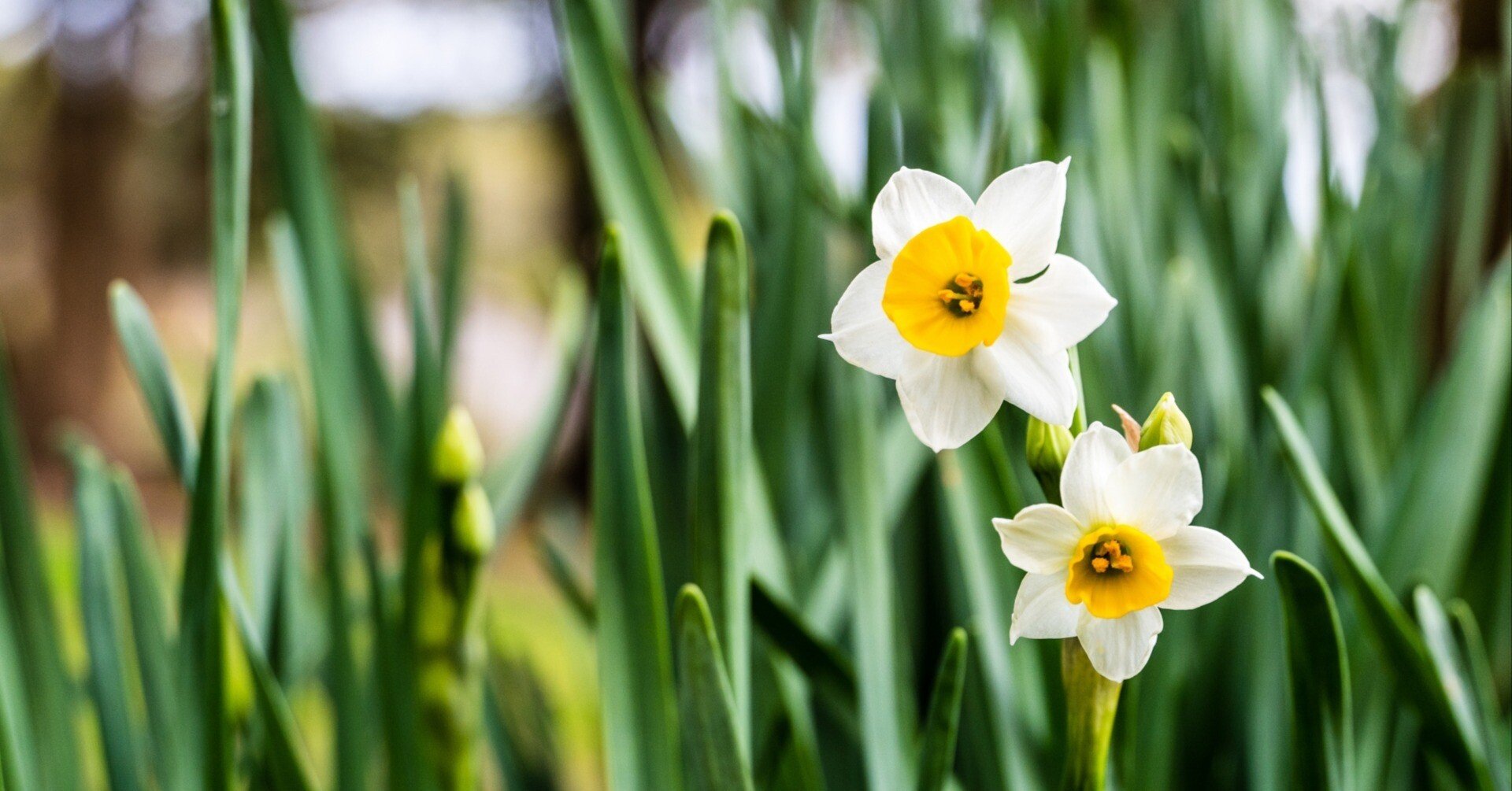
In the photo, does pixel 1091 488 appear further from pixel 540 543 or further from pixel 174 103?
pixel 174 103

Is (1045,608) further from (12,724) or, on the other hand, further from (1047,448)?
(12,724)

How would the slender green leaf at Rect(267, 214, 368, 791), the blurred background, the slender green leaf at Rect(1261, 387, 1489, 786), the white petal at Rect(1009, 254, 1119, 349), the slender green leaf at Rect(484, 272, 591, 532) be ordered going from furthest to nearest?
the blurred background, the slender green leaf at Rect(484, 272, 591, 532), the slender green leaf at Rect(267, 214, 368, 791), the slender green leaf at Rect(1261, 387, 1489, 786), the white petal at Rect(1009, 254, 1119, 349)

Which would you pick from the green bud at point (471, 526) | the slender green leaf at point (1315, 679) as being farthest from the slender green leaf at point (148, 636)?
the slender green leaf at point (1315, 679)

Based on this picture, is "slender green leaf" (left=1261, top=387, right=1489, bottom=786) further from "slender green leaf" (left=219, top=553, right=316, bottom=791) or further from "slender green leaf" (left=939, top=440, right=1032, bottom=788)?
"slender green leaf" (left=219, top=553, right=316, bottom=791)

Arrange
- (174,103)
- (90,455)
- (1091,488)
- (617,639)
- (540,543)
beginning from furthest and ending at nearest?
(174,103)
(540,543)
(90,455)
(617,639)
(1091,488)

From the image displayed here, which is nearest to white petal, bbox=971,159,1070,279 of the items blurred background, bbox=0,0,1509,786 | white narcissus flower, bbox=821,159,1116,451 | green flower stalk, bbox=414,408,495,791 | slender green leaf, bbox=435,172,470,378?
white narcissus flower, bbox=821,159,1116,451

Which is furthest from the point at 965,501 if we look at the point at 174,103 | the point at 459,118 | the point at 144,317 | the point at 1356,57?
the point at 174,103

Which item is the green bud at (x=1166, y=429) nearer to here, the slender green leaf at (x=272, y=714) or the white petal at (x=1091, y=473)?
the white petal at (x=1091, y=473)
